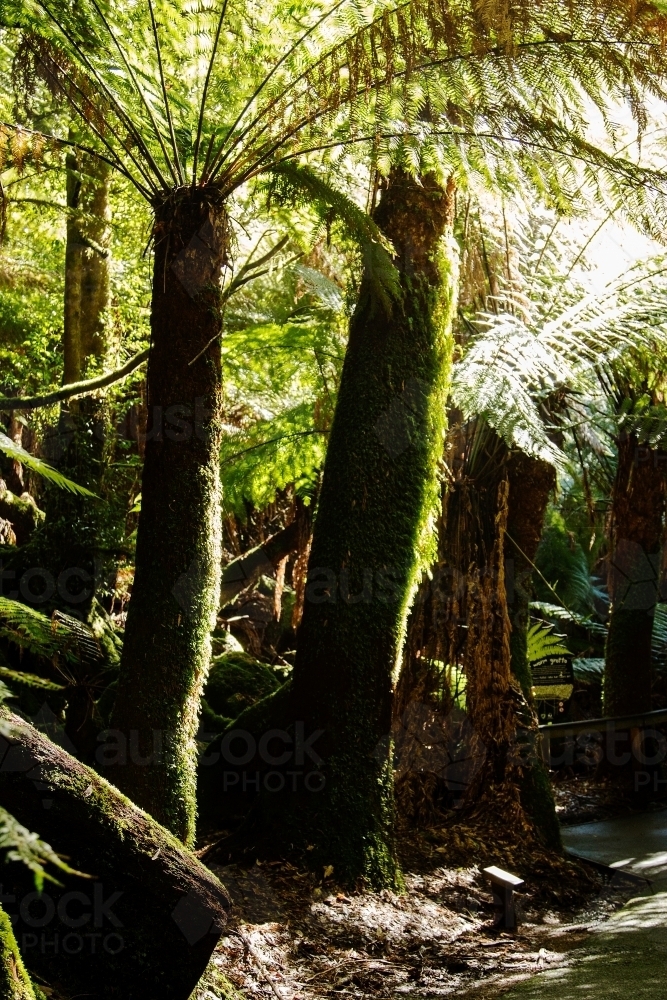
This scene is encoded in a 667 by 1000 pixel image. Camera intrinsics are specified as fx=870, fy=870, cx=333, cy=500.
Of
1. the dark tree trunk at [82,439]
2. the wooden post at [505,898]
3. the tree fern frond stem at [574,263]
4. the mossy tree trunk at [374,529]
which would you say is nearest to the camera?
the wooden post at [505,898]

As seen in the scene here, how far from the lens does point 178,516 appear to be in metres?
3.54

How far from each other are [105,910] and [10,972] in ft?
1.84

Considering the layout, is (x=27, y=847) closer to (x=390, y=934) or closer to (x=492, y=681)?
(x=390, y=934)

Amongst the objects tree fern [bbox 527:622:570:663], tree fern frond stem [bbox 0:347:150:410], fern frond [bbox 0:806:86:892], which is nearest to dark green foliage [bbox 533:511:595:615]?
tree fern [bbox 527:622:570:663]

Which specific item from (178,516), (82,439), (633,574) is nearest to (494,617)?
(178,516)

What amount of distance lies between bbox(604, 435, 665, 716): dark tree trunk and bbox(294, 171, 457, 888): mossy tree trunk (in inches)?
140

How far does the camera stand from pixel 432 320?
4.49 meters

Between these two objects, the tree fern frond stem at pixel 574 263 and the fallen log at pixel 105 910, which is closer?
the fallen log at pixel 105 910

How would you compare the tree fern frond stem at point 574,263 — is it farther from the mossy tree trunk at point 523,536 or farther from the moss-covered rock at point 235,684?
the moss-covered rock at point 235,684

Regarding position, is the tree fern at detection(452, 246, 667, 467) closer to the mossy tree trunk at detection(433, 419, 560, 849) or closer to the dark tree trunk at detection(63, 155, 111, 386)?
the mossy tree trunk at detection(433, 419, 560, 849)

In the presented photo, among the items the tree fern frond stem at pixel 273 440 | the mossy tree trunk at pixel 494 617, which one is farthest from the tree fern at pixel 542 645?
the tree fern frond stem at pixel 273 440

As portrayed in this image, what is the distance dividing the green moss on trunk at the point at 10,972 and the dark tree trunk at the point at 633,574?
652 cm

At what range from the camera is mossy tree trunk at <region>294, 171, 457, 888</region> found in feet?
13.0

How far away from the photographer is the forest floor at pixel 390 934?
310 cm
